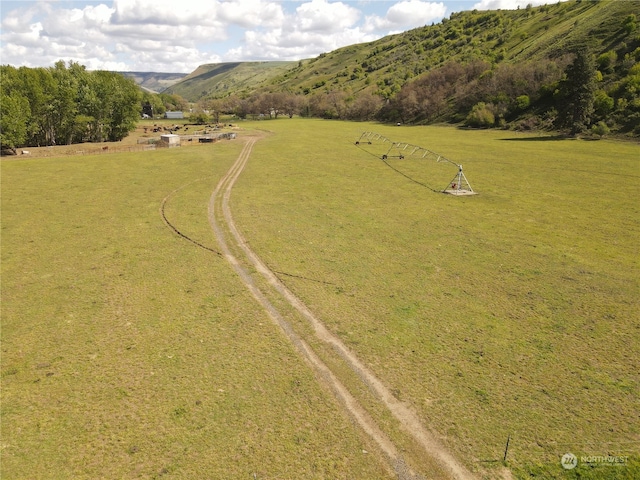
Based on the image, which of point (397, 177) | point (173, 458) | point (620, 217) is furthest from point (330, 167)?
point (173, 458)

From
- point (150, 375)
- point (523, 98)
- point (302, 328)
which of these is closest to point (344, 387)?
point (302, 328)

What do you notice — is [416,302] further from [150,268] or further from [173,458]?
[150,268]

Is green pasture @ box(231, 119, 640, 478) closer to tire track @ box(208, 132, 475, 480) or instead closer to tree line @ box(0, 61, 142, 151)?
tire track @ box(208, 132, 475, 480)

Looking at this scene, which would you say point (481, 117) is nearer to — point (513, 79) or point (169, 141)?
point (513, 79)

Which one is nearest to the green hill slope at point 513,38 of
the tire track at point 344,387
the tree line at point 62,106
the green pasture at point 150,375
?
the tree line at point 62,106

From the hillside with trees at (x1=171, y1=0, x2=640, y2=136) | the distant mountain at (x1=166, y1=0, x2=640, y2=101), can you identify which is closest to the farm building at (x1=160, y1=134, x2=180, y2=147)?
the hillside with trees at (x1=171, y1=0, x2=640, y2=136)

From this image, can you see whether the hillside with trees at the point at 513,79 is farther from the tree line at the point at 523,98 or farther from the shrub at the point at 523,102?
the tree line at the point at 523,98
